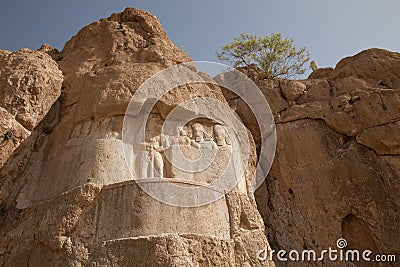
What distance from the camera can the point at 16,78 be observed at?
888 centimetres

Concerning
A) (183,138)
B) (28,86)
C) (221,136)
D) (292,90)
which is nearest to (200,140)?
(183,138)

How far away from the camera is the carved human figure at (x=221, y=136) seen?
926 cm

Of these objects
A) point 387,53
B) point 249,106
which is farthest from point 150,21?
point 387,53

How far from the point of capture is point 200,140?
9086 millimetres

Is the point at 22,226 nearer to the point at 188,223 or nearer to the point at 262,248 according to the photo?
the point at 188,223

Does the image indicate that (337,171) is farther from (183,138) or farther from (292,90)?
(183,138)

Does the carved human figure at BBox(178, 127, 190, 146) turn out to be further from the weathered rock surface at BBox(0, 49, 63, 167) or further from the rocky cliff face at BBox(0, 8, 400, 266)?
the weathered rock surface at BBox(0, 49, 63, 167)

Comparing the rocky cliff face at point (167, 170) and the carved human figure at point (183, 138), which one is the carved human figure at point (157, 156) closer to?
the rocky cliff face at point (167, 170)

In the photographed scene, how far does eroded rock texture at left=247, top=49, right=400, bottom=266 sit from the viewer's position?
393 inches

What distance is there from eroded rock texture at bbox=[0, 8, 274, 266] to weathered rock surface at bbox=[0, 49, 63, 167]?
0.10 meters

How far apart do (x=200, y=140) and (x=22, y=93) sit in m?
4.34

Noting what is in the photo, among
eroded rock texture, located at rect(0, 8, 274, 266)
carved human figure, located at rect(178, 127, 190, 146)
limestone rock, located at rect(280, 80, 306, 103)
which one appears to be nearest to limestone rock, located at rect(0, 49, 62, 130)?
eroded rock texture, located at rect(0, 8, 274, 266)

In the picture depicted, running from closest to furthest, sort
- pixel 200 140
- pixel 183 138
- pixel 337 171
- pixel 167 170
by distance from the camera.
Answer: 1. pixel 167 170
2. pixel 183 138
3. pixel 200 140
4. pixel 337 171

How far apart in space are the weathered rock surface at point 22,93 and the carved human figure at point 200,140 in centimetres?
363
